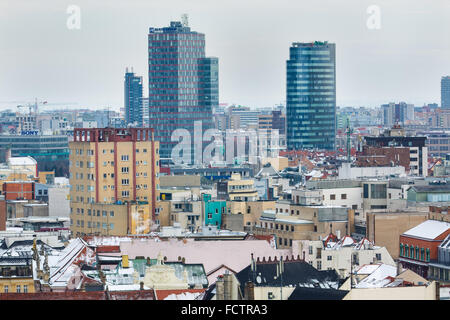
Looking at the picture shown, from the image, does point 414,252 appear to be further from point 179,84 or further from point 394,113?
point 394,113

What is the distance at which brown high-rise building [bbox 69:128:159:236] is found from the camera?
4250cm

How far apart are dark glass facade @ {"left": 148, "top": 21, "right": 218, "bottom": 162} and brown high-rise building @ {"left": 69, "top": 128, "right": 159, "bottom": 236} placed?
53.0 meters

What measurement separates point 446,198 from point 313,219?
6060 millimetres

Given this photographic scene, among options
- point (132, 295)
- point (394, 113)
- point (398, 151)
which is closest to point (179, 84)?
point (398, 151)

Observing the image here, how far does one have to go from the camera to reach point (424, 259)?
30.6 meters

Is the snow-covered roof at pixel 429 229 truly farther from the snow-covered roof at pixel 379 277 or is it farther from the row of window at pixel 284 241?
the snow-covered roof at pixel 379 277

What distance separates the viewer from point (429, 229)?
105ft

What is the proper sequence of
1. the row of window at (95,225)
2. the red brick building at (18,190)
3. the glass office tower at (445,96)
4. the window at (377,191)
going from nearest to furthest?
the row of window at (95,225)
the window at (377,191)
the red brick building at (18,190)
the glass office tower at (445,96)

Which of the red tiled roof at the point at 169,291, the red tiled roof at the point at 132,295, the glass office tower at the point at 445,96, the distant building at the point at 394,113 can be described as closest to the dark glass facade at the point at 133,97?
the distant building at the point at 394,113

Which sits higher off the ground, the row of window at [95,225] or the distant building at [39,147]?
the distant building at [39,147]

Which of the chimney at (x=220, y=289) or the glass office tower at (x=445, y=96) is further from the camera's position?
the glass office tower at (x=445, y=96)

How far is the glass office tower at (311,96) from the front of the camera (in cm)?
10456

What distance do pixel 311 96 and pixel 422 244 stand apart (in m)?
76.6

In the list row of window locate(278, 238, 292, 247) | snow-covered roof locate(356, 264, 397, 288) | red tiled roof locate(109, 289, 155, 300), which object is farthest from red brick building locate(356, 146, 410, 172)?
red tiled roof locate(109, 289, 155, 300)
